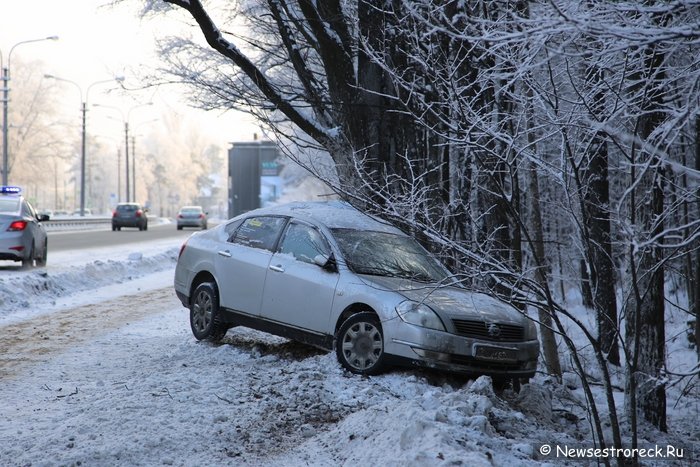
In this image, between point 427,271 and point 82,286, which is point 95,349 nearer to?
point 427,271

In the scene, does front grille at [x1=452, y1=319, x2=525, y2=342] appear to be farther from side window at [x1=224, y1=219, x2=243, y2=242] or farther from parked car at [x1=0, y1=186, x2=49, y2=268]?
parked car at [x1=0, y1=186, x2=49, y2=268]

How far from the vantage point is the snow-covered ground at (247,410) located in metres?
5.06

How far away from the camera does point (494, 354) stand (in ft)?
23.2

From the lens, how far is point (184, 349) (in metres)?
8.78

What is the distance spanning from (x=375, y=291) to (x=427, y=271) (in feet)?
2.96

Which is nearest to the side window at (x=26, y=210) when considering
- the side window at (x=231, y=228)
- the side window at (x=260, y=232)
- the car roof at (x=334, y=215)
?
the side window at (x=231, y=228)

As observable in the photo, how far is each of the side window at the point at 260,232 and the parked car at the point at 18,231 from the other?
370 inches

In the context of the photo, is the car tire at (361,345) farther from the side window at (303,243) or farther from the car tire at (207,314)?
the car tire at (207,314)

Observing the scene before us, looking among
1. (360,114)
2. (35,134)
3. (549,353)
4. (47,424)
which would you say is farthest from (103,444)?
(35,134)

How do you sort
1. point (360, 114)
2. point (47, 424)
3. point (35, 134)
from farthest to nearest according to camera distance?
1. point (35, 134)
2. point (360, 114)
3. point (47, 424)

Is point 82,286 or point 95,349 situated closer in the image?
point 95,349


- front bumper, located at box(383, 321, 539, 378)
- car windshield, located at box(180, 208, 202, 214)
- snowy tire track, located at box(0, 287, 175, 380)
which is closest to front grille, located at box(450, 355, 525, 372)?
front bumper, located at box(383, 321, 539, 378)

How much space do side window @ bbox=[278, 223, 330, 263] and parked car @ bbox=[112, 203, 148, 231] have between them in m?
40.6

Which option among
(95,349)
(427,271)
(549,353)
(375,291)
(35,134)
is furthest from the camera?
(35,134)
